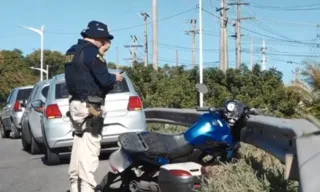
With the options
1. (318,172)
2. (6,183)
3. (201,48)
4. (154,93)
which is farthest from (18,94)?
(318,172)

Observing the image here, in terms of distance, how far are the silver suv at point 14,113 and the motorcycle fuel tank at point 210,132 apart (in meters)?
14.1

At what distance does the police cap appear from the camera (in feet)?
22.4

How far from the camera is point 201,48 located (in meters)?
28.0

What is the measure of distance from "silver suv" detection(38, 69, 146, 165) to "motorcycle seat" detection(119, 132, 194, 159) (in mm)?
4233

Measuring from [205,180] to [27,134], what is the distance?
969 centimetres

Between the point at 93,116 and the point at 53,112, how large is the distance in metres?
4.60

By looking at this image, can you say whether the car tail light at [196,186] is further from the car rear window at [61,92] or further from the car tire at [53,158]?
the car tire at [53,158]

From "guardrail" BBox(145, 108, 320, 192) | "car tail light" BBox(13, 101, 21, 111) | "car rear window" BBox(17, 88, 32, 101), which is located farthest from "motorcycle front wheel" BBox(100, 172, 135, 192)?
"car rear window" BBox(17, 88, 32, 101)

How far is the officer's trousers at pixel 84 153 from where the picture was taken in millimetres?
6781

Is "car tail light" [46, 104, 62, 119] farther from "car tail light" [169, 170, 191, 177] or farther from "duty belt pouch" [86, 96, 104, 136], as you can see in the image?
"car tail light" [169, 170, 191, 177]

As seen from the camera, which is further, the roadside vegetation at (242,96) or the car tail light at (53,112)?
the car tail light at (53,112)

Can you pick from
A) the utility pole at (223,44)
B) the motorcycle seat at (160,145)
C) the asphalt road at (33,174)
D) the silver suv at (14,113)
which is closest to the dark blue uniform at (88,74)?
the motorcycle seat at (160,145)

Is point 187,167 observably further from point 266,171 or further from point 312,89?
point 312,89

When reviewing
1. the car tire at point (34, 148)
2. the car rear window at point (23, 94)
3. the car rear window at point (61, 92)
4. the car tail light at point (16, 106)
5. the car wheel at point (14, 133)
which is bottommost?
the car wheel at point (14, 133)
